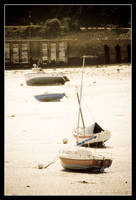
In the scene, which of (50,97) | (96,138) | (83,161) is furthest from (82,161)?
(50,97)

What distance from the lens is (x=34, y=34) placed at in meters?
41.2

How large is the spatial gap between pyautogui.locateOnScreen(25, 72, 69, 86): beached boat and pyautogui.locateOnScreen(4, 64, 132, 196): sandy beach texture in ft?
1.80

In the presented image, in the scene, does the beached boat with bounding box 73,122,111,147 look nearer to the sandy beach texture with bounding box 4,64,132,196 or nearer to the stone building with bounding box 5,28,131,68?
A: the sandy beach texture with bounding box 4,64,132,196

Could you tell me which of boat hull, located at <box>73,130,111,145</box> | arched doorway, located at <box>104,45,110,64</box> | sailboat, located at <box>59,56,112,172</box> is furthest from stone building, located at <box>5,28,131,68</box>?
sailboat, located at <box>59,56,112,172</box>

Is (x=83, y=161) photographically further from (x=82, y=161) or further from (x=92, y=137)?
(x=92, y=137)

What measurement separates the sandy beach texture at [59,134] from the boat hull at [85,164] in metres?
0.21

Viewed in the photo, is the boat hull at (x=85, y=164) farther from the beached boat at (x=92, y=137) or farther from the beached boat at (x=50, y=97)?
the beached boat at (x=50, y=97)

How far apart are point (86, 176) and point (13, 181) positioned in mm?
2043

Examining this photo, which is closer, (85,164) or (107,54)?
(85,164)

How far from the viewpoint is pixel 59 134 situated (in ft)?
58.9

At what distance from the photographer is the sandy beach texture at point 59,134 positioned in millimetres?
12648

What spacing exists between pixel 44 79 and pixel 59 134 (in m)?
13.6

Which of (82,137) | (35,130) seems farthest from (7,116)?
(82,137)

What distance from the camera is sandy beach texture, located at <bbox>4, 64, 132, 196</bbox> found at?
12648 millimetres
